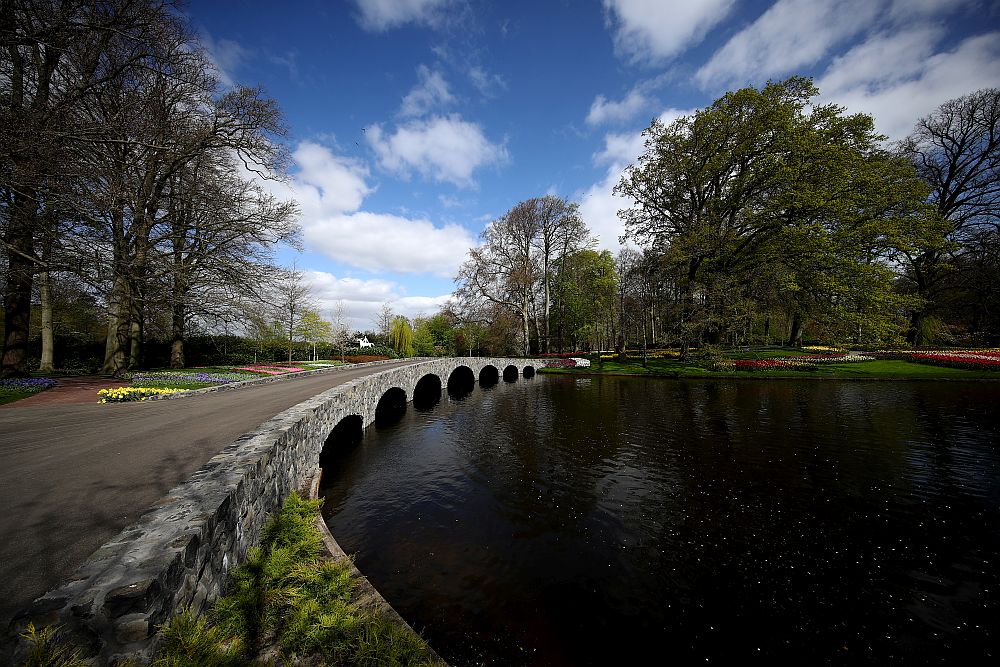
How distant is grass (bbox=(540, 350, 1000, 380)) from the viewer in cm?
1984

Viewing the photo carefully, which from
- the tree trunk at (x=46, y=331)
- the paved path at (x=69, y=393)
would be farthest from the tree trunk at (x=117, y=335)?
the tree trunk at (x=46, y=331)

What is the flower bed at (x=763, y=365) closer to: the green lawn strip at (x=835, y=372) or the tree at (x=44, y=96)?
the green lawn strip at (x=835, y=372)

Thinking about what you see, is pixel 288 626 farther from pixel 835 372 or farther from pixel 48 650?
pixel 835 372

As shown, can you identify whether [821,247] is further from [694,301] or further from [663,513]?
[663,513]

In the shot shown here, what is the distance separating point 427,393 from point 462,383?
236 inches

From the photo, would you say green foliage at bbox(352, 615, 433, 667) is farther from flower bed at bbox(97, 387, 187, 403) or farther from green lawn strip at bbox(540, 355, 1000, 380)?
green lawn strip at bbox(540, 355, 1000, 380)

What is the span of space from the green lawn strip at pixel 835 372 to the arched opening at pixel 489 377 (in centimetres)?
881

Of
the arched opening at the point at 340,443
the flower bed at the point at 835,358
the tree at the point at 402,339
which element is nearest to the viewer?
the arched opening at the point at 340,443

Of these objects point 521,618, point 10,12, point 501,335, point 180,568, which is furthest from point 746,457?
point 501,335

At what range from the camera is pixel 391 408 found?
56.4 ft

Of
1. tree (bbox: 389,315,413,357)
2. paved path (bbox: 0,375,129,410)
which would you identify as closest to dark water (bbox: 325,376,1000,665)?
paved path (bbox: 0,375,129,410)

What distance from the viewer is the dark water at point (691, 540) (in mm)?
3975

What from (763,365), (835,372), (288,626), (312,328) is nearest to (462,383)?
(312,328)

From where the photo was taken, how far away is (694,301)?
80.1 ft
